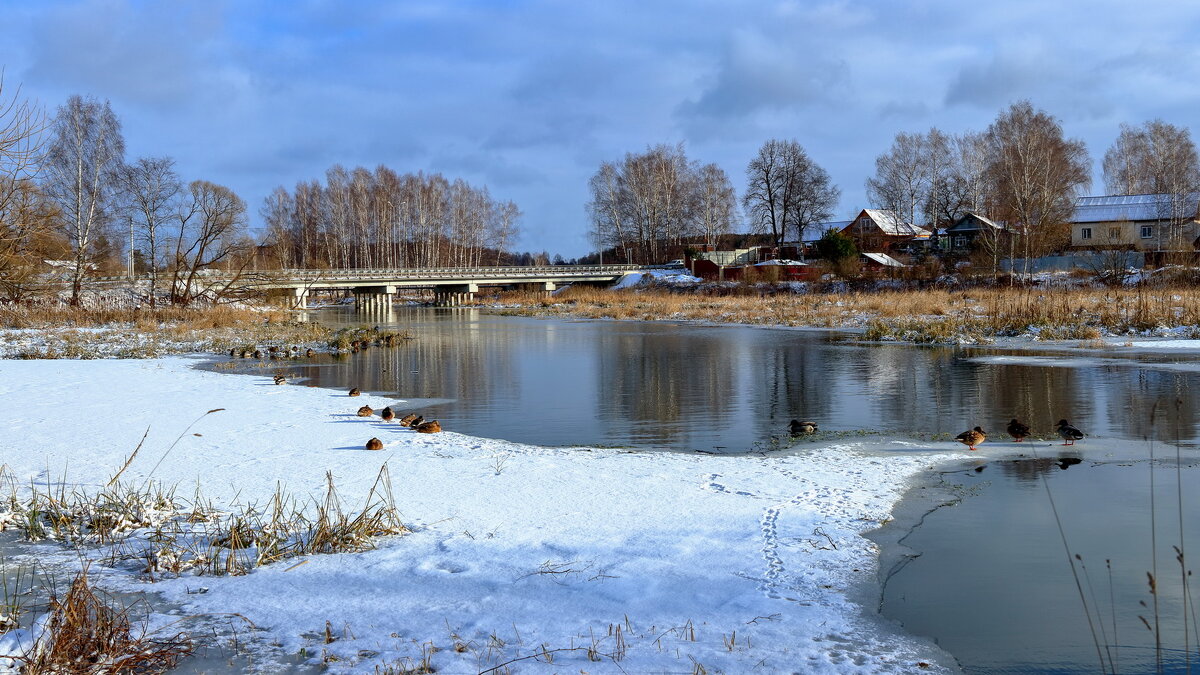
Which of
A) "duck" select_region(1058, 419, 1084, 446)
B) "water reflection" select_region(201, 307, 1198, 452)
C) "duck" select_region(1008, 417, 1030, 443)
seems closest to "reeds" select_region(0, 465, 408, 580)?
"water reflection" select_region(201, 307, 1198, 452)

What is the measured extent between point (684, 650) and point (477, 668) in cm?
94

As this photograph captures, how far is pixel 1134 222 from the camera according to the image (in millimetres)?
56656

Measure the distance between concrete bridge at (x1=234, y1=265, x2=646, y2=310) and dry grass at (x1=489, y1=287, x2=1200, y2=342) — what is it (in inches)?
499

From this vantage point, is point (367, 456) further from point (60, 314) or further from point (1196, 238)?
point (1196, 238)

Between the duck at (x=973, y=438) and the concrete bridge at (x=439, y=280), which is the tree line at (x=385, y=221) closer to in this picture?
the concrete bridge at (x=439, y=280)

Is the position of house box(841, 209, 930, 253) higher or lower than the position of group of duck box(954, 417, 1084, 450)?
higher

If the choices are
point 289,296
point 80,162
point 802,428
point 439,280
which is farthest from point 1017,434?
point 439,280

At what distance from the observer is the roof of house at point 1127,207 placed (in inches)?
2117

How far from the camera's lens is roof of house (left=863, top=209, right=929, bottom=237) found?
70688 millimetres

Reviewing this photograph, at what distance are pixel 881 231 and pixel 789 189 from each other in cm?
953

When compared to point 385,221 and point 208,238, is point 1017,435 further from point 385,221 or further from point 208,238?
point 385,221

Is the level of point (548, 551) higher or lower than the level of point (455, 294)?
lower

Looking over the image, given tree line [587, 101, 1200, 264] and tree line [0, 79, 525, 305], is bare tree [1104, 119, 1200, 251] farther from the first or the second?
tree line [0, 79, 525, 305]

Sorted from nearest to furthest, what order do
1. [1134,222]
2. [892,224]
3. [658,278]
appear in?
[1134,222] → [658,278] → [892,224]
